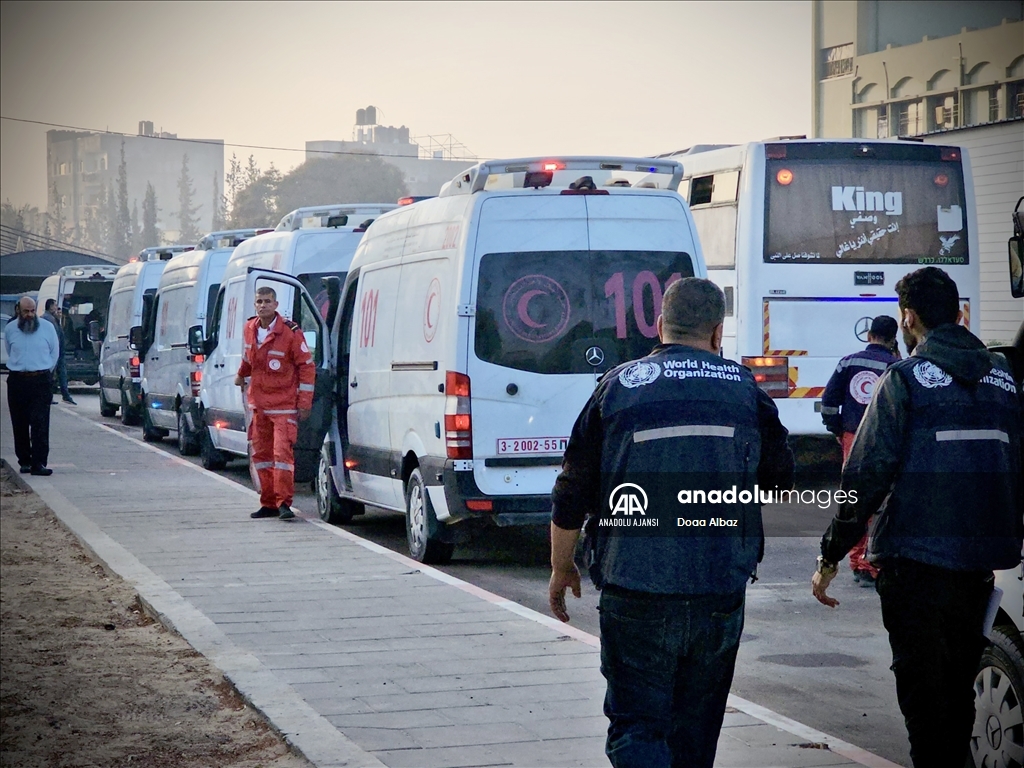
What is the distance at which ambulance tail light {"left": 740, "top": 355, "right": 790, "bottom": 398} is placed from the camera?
1525cm

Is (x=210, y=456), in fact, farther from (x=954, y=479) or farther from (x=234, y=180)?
(x=234, y=180)

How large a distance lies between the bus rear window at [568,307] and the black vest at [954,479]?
5.31m

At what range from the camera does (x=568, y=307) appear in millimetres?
10172

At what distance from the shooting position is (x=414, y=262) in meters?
10.9

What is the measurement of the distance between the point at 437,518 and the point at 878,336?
314cm

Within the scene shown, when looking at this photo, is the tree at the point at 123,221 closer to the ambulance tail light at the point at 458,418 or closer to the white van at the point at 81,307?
the white van at the point at 81,307

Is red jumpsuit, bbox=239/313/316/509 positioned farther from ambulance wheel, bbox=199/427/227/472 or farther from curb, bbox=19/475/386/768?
ambulance wheel, bbox=199/427/227/472

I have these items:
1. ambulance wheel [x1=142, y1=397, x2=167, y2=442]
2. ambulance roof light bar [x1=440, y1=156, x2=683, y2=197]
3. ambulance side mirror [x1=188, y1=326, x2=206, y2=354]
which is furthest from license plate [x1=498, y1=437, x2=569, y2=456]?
ambulance wheel [x1=142, y1=397, x2=167, y2=442]

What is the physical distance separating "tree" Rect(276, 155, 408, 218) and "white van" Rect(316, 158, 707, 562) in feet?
347

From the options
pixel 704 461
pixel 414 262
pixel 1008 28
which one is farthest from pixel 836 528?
pixel 1008 28

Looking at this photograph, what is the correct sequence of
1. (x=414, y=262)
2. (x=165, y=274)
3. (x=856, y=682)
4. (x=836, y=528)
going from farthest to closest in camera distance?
(x=165, y=274)
(x=414, y=262)
(x=856, y=682)
(x=836, y=528)

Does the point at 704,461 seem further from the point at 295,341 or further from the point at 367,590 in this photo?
the point at 295,341

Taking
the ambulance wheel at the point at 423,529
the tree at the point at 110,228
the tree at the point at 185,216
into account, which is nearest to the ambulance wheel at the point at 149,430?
the ambulance wheel at the point at 423,529

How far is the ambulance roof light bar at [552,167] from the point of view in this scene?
34.2ft
